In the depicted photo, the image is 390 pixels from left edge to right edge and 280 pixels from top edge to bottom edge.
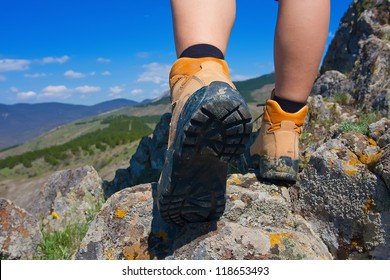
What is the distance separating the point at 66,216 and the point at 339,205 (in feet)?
15.4

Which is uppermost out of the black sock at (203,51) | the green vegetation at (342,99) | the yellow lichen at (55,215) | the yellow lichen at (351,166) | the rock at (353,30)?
the rock at (353,30)

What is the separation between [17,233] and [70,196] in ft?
8.48

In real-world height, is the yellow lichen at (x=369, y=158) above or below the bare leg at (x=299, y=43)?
below

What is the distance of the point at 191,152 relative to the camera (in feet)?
7.01

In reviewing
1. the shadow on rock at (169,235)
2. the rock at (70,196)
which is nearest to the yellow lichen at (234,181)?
the shadow on rock at (169,235)

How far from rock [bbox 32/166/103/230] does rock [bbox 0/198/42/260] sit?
65.5 inches

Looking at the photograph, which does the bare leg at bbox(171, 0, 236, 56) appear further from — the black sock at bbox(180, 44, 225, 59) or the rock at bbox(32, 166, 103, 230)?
the rock at bbox(32, 166, 103, 230)

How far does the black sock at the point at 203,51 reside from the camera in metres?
2.61

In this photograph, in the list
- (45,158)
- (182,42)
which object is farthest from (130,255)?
(45,158)

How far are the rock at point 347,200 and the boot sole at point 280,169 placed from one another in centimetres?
19

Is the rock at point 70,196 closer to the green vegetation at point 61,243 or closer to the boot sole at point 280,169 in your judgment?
the green vegetation at point 61,243

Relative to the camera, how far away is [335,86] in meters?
9.87

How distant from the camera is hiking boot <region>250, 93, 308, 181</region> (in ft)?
10.8

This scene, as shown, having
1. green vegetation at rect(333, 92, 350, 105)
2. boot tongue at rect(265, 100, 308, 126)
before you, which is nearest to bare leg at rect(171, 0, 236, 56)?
boot tongue at rect(265, 100, 308, 126)
